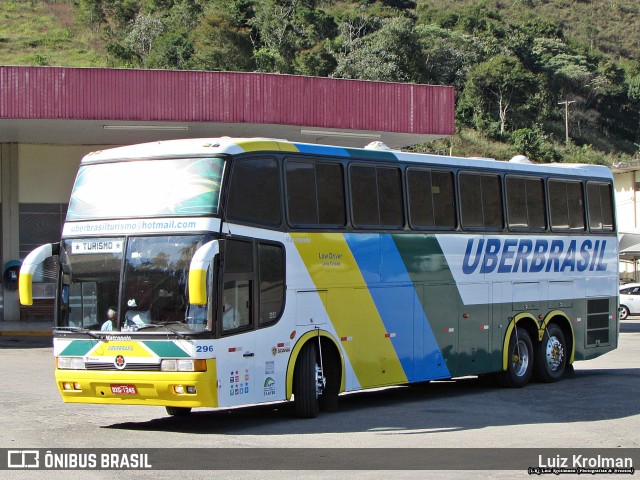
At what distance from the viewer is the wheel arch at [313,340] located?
13367mm

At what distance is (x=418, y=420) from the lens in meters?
13.8

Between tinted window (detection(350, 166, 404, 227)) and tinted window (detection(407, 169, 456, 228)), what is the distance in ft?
1.07

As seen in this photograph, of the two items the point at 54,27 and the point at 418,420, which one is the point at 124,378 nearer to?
the point at 418,420

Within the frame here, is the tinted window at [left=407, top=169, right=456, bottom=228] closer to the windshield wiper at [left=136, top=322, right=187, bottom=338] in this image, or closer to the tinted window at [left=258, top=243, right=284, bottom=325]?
the tinted window at [left=258, top=243, right=284, bottom=325]

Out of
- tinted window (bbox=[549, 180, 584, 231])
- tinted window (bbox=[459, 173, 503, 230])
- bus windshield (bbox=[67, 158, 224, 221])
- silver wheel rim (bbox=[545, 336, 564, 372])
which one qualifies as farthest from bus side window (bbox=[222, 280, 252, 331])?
tinted window (bbox=[549, 180, 584, 231])

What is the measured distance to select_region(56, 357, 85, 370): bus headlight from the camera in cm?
1247

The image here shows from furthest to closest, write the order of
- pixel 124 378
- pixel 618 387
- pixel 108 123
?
1. pixel 108 123
2. pixel 618 387
3. pixel 124 378

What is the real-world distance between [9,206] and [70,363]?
20.4m

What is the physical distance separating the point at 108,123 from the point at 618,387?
1651cm

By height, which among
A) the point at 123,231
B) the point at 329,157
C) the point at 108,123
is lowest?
the point at 123,231

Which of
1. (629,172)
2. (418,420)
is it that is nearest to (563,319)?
(418,420)

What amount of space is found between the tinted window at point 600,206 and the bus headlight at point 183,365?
1049cm

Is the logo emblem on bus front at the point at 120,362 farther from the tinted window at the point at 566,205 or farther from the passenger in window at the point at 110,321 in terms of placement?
the tinted window at the point at 566,205

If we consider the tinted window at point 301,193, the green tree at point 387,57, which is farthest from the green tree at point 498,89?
the tinted window at point 301,193
